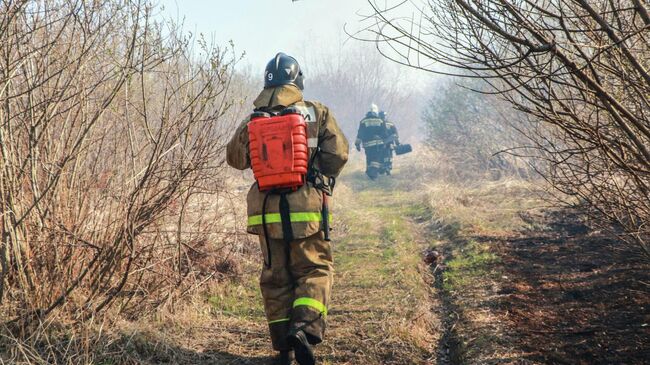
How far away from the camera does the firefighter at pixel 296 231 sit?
10.1ft

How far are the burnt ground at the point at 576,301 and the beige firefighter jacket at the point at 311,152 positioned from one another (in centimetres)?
156

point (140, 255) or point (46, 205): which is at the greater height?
point (46, 205)

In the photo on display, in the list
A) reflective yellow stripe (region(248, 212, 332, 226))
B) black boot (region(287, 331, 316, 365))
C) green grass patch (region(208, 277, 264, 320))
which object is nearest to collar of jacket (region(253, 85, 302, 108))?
reflective yellow stripe (region(248, 212, 332, 226))

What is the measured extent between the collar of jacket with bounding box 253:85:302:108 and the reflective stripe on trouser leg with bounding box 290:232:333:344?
93cm

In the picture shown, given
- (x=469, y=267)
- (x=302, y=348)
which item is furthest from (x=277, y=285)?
(x=469, y=267)

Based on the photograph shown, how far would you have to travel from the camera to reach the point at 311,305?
10.1 ft

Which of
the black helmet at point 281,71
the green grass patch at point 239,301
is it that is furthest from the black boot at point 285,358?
the black helmet at point 281,71

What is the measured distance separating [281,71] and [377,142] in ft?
33.4

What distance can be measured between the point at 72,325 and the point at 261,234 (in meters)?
1.24

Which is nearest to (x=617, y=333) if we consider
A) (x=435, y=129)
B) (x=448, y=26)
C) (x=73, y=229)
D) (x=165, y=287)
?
(x=448, y=26)

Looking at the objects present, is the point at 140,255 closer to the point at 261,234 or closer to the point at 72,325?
the point at 72,325

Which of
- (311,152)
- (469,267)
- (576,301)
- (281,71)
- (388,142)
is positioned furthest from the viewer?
(388,142)

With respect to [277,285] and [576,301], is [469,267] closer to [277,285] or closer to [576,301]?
[576,301]

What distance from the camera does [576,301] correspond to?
12.7 ft
